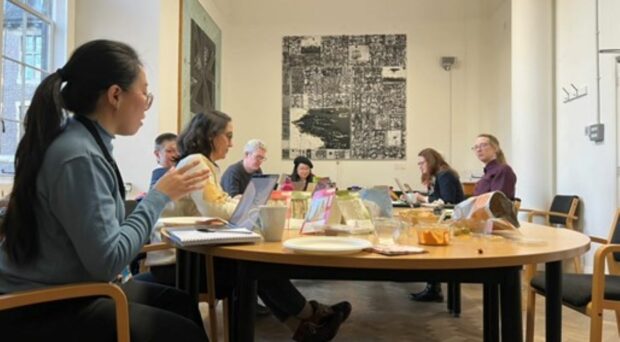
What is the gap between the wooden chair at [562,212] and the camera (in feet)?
12.8

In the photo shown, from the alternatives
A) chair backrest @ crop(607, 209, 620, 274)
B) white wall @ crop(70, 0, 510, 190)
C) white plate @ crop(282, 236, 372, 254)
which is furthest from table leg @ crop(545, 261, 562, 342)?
white wall @ crop(70, 0, 510, 190)

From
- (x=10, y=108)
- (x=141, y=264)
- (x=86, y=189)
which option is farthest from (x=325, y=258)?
(x=10, y=108)

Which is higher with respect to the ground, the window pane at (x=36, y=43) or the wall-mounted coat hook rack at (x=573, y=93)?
the window pane at (x=36, y=43)

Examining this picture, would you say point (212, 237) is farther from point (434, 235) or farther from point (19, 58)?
point (19, 58)

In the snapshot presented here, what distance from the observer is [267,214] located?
50.7 inches

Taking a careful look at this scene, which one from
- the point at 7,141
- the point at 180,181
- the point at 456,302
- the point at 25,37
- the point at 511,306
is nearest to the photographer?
the point at 511,306

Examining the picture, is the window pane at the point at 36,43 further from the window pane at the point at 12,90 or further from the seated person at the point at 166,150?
the seated person at the point at 166,150

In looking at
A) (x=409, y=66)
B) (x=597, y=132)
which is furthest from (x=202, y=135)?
(x=409, y=66)

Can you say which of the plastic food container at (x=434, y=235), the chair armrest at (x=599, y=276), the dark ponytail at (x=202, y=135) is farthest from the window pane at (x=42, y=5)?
the chair armrest at (x=599, y=276)

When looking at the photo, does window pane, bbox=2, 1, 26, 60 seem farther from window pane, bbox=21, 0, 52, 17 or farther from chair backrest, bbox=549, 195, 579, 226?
chair backrest, bbox=549, 195, 579, 226

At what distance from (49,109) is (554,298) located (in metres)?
1.43

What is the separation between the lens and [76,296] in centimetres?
98

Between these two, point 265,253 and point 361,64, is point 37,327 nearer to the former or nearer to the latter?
point 265,253

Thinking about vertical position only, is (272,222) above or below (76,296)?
above
